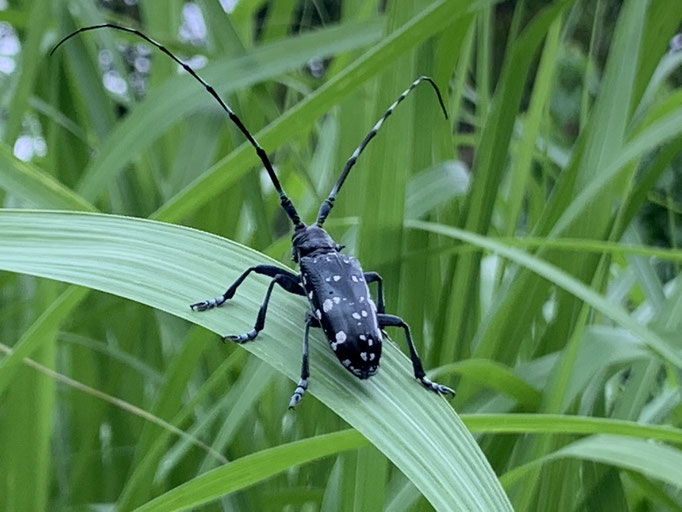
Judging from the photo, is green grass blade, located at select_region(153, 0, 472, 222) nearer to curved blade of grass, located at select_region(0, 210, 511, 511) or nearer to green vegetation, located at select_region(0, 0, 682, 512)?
green vegetation, located at select_region(0, 0, 682, 512)

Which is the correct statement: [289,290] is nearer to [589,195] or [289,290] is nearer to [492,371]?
[492,371]

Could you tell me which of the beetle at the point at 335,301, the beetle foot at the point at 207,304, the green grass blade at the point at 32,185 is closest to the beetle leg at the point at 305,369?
the beetle at the point at 335,301

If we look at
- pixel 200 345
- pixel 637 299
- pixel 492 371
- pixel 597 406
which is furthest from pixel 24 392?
pixel 637 299

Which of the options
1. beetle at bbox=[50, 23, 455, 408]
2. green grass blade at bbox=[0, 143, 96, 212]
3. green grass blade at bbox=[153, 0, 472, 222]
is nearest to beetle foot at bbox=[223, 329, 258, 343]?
beetle at bbox=[50, 23, 455, 408]

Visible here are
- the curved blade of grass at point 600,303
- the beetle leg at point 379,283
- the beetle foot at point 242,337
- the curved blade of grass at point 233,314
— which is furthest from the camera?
the beetle leg at point 379,283

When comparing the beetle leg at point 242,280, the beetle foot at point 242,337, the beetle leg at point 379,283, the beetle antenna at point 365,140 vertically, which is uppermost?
the beetle antenna at point 365,140

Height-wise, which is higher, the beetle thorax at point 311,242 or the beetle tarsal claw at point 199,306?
the beetle thorax at point 311,242

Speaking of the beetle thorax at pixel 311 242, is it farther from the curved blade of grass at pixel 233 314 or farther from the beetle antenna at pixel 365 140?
the curved blade of grass at pixel 233 314

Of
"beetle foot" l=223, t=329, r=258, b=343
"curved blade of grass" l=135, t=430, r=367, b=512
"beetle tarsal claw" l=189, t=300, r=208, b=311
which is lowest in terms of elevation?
"curved blade of grass" l=135, t=430, r=367, b=512
